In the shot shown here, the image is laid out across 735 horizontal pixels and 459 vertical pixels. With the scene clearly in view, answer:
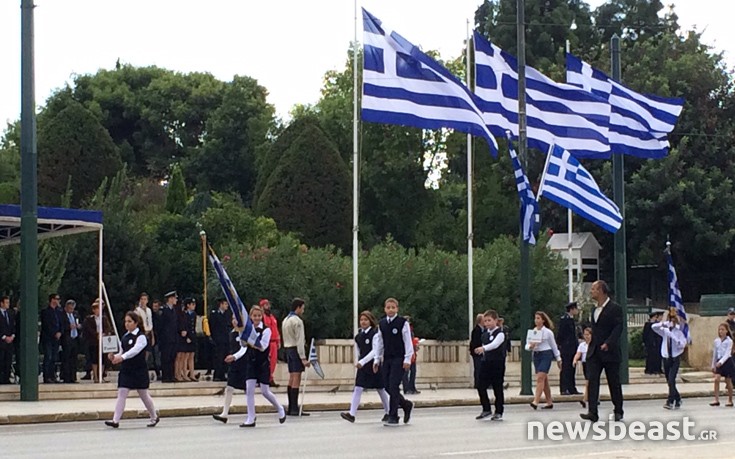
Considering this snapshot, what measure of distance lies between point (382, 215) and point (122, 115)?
1982 centimetres

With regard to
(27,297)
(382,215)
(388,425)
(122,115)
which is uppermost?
(122,115)

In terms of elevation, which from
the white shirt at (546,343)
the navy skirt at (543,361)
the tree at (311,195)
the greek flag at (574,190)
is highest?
the tree at (311,195)

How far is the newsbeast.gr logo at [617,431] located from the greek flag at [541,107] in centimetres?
1045

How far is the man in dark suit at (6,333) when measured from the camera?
86.2ft

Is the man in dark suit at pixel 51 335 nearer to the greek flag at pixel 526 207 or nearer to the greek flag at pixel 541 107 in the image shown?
the greek flag at pixel 526 207

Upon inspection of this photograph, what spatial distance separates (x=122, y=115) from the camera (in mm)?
76750

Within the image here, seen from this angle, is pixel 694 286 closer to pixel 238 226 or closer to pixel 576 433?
pixel 238 226

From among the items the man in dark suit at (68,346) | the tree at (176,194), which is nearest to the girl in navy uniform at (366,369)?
the man in dark suit at (68,346)

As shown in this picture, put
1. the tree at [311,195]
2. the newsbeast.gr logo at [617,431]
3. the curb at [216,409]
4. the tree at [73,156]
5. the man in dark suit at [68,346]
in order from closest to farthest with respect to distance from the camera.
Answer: the newsbeast.gr logo at [617,431]
the curb at [216,409]
the man in dark suit at [68,346]
the tree at [73,156]
the tree at [311,195]

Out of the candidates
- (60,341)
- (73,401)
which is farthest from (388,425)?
(60,341)

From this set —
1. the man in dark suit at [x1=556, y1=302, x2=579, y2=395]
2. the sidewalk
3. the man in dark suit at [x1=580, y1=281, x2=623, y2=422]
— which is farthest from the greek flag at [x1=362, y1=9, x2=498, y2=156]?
the man in dark suit at [x1=580, y1=281, x2=623, y2=422]

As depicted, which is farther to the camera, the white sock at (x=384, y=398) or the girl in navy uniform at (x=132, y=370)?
the white sock at (x=384, y=398)

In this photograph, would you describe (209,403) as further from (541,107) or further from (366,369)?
(541,107)

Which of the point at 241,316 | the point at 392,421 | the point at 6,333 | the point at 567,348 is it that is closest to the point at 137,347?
the point at 241,316
